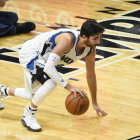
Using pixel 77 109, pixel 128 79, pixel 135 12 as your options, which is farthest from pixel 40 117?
pixel 135 12

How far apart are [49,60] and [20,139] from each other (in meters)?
0.87

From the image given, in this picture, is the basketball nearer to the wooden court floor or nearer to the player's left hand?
the wooden court floor

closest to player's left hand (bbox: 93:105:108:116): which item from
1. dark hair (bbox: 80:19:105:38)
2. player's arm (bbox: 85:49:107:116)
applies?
player's arm (bbox: 85:49:107:116)

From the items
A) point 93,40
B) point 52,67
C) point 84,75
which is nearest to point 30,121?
point 52,67

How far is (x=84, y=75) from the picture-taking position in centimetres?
582

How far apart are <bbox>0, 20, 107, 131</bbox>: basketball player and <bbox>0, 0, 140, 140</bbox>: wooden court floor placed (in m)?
0.29

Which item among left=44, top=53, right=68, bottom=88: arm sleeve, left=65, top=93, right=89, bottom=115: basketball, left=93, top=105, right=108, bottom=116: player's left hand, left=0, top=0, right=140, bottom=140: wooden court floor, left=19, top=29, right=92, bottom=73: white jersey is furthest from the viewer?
left=93, top=105, right=108, bottom=116: player's left hand

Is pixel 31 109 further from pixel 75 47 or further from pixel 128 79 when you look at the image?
pixel 128 79

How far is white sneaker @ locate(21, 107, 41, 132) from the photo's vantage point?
13.7 ft

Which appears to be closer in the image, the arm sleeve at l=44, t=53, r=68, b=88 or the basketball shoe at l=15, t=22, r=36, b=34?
the arm sleeve at l=44, t=53, r=68, b=88

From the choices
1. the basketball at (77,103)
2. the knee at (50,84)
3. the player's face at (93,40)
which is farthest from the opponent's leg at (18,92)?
the player's face at (93,40)

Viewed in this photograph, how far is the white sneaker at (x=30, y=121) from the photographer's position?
416 centimetres

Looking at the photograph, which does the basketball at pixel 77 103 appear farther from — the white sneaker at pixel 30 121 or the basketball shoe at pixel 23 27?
the basketball shoe at pixel 23 27

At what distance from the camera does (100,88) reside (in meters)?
5.38
